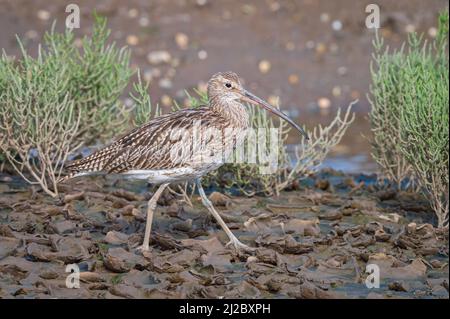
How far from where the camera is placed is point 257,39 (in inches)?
708

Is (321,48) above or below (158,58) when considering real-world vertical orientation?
above

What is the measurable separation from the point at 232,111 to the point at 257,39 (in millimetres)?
9128

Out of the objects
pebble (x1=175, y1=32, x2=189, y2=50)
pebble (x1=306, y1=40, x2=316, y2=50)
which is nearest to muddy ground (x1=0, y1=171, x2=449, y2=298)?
pebble (x1=175, y1=32, x2=189, y2=50)

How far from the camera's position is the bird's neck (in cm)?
898

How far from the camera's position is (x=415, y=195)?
10703 millimetres

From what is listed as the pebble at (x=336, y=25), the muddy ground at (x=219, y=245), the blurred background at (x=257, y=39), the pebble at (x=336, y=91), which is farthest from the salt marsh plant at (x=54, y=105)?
the pebble at (x=336, y=25)

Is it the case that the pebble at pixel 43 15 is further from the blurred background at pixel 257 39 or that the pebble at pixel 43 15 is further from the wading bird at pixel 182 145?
the wading bird at pixel 182 145

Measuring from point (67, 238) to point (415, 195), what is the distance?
3.86 metres

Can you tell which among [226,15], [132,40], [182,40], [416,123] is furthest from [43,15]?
[416,123]

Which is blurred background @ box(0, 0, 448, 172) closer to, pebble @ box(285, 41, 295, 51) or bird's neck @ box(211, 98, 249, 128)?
pebble @ box(285, 41, 295, 51)

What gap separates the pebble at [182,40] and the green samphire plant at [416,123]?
22.7 feet

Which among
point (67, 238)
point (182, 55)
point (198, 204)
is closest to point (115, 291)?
point (67, 238)

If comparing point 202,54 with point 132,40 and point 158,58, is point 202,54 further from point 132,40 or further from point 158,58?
point 132,40
